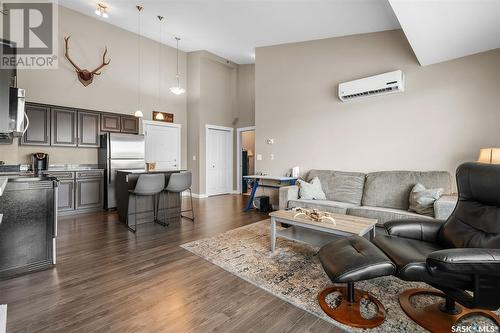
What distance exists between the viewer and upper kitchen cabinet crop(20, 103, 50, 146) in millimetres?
4445

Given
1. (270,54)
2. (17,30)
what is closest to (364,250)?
(270,54)

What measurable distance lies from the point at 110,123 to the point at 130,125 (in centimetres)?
44

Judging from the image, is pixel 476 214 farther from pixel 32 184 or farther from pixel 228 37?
pixel 228 37

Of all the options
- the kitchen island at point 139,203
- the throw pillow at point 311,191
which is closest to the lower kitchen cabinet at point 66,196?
the kitchen island at point 139,203

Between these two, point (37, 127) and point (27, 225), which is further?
point (37, 127)

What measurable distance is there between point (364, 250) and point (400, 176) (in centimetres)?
243

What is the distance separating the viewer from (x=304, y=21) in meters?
4.32

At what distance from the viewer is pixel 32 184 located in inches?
94.9

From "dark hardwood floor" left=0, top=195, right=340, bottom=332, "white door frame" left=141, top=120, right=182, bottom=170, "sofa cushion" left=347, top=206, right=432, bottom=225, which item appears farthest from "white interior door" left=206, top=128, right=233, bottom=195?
"sofa cushion" left=347, top=206, right=432, bottom=225

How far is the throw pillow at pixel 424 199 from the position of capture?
3.06 m

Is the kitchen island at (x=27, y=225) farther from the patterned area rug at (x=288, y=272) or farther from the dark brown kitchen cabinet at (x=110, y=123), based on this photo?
the dark brown kitchen cabinet at (x=110, y=123)

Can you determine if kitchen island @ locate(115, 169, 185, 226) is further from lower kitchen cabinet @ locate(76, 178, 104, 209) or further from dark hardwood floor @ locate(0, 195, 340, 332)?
lower kitchen cabinet @ locate(76, 178, 104, 209)

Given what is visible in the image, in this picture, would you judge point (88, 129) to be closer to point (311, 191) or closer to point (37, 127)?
point (37, 127)

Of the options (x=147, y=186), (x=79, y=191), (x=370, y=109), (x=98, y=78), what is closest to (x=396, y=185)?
(x=370, y=109)
